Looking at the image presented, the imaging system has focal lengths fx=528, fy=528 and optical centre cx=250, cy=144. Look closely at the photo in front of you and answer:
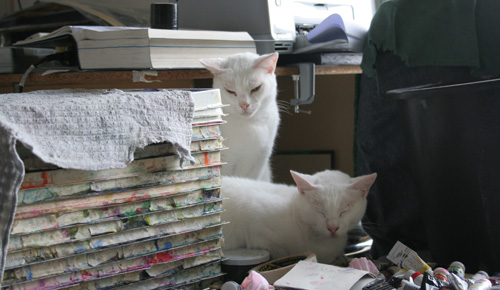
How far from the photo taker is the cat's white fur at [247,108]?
50.3 inches

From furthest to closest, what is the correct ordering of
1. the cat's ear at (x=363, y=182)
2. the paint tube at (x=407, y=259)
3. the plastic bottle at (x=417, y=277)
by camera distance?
the cat's ear at (x=363, y=182)
the paint tube at (x=407, y=259)
the plastic bottle at (x=417, y=277)

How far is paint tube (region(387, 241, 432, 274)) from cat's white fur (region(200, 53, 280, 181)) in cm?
48

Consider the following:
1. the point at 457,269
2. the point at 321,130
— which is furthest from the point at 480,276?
the point at 321,130

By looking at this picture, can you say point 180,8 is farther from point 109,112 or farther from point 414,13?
point 109,112

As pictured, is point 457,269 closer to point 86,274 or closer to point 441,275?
point 441,275

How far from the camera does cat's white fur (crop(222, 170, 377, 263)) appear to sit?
1062mm

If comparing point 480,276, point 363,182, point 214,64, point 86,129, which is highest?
point 214,64

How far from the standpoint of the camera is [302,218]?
42.2 inches

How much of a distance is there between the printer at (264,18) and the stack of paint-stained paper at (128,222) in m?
0.49

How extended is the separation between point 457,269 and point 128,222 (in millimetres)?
562

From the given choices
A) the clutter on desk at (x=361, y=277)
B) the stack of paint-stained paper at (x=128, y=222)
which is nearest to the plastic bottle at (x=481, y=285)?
the clutter on desk at (x=361, y=277)

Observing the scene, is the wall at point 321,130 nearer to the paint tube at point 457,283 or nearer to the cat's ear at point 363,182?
the cat's ear at point 363,182

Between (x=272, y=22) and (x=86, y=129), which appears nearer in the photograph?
(x=86, y=129)

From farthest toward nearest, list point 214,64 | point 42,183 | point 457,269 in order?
point 214,64
point 457,269
point 42,183
